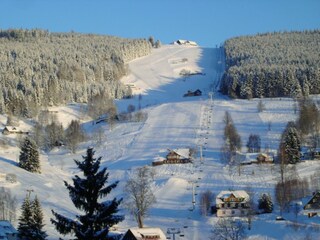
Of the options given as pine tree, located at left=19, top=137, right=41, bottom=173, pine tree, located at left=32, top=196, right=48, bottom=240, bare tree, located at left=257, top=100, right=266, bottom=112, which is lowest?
pine tree, located at left=32, top=196, right=48, bottom=240

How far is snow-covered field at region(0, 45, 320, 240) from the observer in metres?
56.0

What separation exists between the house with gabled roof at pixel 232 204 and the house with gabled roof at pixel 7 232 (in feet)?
67.1

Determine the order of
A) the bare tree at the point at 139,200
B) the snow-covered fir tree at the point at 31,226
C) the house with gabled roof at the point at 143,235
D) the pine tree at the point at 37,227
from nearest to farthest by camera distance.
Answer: the pine tree at the point at 37,227
the snow-covered fir tree at the point at 31,226
the house with gabled roof at the point at 143,235
the bare tree at the point at 139,200

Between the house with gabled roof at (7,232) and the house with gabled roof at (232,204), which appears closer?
the house with gabled roof at (7,232)

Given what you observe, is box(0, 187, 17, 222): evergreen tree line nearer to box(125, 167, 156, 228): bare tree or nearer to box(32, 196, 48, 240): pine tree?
box(125, 167, 156, 228): bare tree

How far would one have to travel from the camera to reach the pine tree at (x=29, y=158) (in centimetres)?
7575

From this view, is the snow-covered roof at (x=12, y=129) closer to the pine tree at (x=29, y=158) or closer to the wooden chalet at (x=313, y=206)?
the pine tree at (x=29, y=158)

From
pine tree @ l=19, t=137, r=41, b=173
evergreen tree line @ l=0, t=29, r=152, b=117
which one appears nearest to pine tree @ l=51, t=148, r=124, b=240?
pine tree @ l=19, t=137, r=41, b=173

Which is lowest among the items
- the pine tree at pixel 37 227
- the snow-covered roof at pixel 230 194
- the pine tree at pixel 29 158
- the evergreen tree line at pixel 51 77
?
the pine tree at pixel 37 227

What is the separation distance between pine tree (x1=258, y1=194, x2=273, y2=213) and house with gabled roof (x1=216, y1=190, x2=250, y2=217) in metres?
1.30

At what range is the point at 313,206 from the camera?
55219 millimetres

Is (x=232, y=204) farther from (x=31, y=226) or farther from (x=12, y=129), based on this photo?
(x=12, y=129)

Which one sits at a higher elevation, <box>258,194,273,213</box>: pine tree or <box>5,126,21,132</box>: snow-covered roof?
<box>5,126,21,132</box>: snow-covered roof

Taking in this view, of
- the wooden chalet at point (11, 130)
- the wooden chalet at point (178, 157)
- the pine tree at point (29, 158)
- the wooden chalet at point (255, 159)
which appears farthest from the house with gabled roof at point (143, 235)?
the wooden chalet at point (11, 130)
